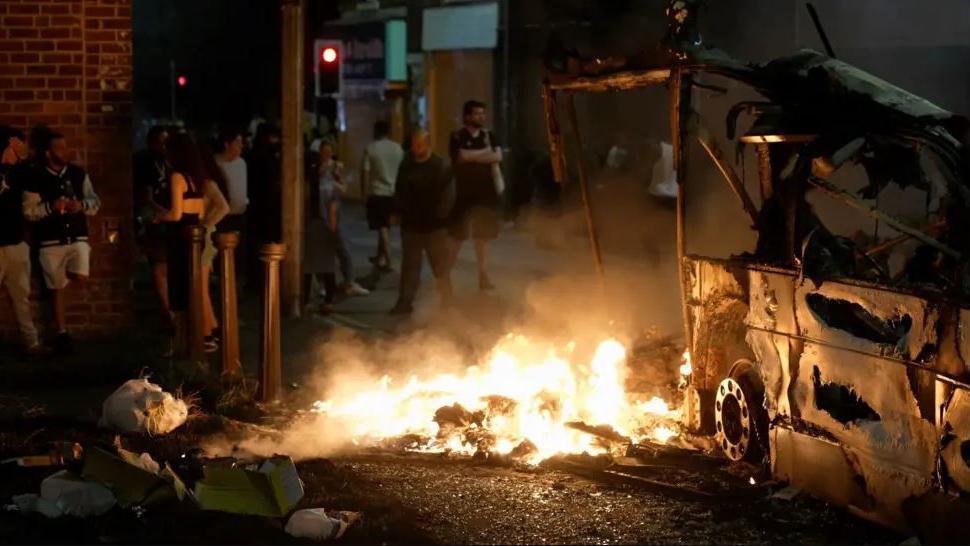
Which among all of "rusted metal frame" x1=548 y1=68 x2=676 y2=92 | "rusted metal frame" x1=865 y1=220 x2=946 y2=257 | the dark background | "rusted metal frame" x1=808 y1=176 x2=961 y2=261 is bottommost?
"rusted metal frame" x1=865 y1=220 x2=946 y2=257

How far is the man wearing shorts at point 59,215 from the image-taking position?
9.48m

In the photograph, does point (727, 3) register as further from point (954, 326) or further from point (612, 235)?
point (954, 326)

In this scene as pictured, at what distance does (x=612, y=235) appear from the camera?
18.0 meters

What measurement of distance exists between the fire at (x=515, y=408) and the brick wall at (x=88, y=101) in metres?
2.99

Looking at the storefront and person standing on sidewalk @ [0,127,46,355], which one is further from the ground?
the storefront

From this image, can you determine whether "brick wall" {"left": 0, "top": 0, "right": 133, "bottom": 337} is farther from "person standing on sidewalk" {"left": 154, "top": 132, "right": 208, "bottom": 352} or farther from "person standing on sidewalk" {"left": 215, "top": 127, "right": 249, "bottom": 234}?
"person standing on sidewalk" {"left": 215, "top": 127, "right": 249, "bottom": 234}

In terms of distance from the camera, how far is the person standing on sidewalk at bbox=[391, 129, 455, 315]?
1209cm

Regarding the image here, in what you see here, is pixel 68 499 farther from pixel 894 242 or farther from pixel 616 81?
pixel 894 242

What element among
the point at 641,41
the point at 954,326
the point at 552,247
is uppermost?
the point at 641,41

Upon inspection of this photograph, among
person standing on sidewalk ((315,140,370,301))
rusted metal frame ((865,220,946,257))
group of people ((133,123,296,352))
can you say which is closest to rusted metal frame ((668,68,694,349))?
rusted metal frame ((865,220,946,257))

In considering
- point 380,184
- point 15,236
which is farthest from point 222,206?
point 380,184

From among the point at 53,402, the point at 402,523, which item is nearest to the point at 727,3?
the point at 53,402

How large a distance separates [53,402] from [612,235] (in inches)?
436

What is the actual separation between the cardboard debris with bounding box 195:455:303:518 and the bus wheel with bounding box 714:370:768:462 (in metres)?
2.29
